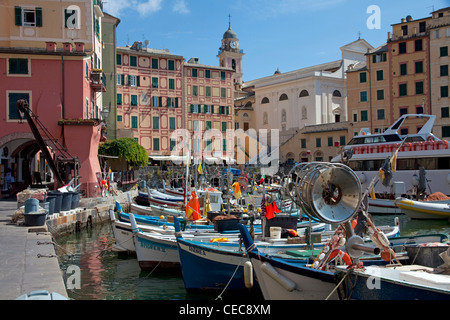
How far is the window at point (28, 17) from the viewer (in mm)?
30500

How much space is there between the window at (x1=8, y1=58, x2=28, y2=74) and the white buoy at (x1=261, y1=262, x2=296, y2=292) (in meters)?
25.4

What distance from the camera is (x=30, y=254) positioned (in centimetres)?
1248

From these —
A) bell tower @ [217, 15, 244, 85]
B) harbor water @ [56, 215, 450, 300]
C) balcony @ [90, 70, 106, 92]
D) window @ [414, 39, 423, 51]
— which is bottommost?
harbor water @ [56, 215, 450, 300]

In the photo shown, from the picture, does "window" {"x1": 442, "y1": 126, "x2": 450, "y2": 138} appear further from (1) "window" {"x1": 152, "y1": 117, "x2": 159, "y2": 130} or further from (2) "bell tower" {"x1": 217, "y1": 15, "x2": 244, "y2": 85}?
(2) "bell tower" {"x1": 217, "y1": 15, "x2": 244, "y2": 85}

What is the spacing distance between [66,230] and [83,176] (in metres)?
8.09

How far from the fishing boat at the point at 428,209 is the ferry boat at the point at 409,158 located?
147 inches

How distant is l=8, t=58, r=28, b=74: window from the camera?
29562 millimetres

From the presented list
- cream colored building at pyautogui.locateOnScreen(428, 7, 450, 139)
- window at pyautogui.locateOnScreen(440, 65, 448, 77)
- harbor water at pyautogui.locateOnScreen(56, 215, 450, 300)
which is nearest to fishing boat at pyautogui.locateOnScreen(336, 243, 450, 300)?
harbor water at pyautogui.locateOnScreen(56, 215, 450, 300)

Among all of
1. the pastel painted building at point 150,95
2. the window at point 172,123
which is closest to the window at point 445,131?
Result: the pastel painted building at point 150,95

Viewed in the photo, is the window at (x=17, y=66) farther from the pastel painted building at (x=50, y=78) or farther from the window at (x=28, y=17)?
the window at (x=28, y=17)

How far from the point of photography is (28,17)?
101 feet

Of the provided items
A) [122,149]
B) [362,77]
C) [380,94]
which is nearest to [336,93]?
[362,77]

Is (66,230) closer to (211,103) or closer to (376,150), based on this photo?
(376,150)

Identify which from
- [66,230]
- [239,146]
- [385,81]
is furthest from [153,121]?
[66,230]
